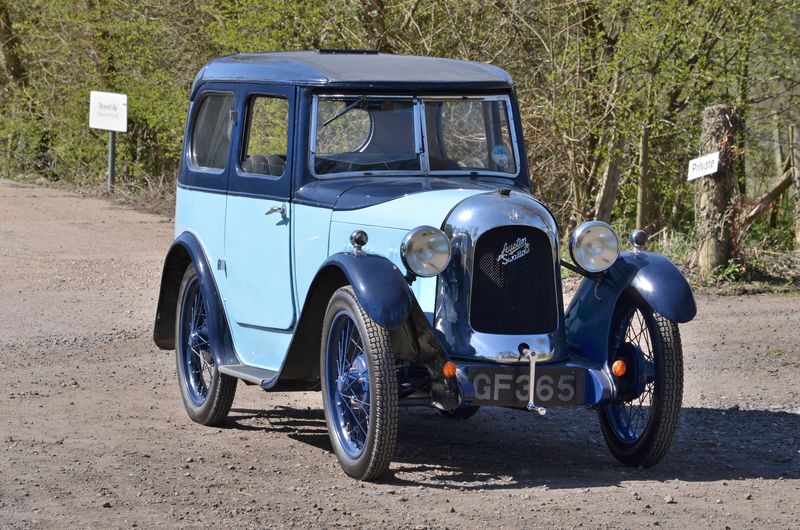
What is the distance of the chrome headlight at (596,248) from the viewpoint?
19.7 feet

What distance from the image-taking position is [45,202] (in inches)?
758

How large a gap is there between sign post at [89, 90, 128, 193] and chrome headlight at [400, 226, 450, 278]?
15161mm

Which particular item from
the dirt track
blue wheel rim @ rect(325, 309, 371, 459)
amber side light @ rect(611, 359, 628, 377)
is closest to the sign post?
the dirt track

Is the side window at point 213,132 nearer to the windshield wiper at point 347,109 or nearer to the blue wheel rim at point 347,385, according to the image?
the windshield wiper at point 347,109

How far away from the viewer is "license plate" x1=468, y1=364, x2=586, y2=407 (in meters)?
5.52

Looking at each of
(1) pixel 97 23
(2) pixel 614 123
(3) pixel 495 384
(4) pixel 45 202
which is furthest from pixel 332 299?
(1) pixel 97 23

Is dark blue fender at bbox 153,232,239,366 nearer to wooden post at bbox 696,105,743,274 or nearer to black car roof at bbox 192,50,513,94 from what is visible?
black car roof at bbox 192,50,513,94

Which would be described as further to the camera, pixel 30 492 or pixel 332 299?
pixel 332 299

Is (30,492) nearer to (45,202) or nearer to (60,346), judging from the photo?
(60,346)

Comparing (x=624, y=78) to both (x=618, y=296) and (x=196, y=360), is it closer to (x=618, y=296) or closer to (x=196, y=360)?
(x=196, y=360)

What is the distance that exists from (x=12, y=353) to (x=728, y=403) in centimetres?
486

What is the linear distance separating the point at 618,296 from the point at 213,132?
2622 mm

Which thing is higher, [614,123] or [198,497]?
[614,123]

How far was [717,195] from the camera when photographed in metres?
11.9
